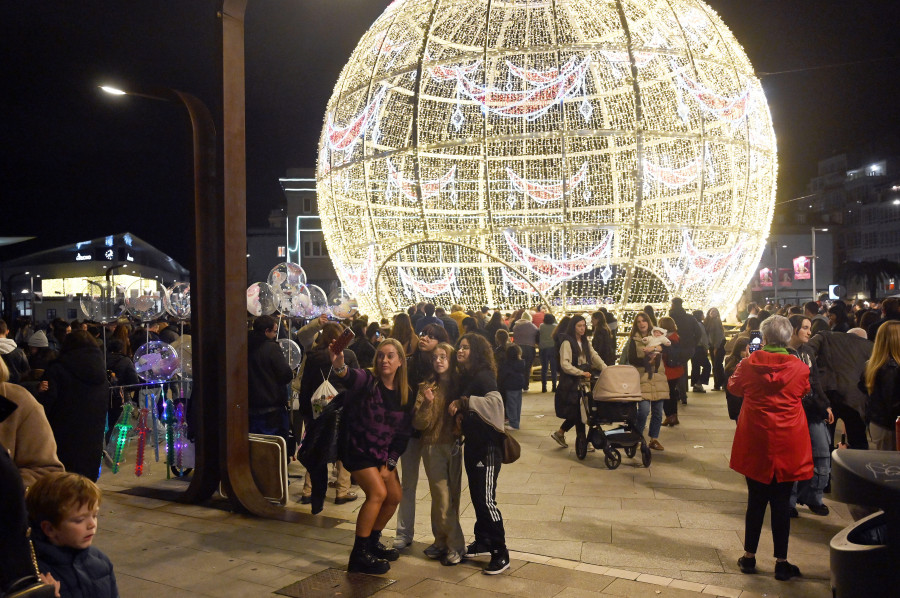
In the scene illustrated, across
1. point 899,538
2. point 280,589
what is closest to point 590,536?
point 280,589

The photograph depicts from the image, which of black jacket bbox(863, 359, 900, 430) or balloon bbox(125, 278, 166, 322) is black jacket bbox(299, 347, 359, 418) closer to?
black jacket bbox(863, 359, 900, 430)

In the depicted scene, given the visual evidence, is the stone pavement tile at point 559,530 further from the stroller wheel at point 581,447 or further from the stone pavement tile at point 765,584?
the stroller wheel at point 581,447

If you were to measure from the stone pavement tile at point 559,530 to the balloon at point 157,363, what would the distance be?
4733 mm

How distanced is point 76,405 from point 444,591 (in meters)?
3.59

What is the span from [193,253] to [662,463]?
514 cm

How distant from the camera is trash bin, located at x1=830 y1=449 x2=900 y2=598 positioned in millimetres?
2773

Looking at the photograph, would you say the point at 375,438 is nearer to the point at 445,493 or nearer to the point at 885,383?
the point at 445,493

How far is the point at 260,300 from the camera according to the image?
35.5 feet

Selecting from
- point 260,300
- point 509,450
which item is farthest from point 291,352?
point 509,450

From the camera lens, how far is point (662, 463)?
8.13 m

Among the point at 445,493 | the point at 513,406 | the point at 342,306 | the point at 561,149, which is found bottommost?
the point at 513,406

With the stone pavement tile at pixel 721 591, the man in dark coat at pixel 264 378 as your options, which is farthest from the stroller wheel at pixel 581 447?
the stone pavement tile at pixel 721 591

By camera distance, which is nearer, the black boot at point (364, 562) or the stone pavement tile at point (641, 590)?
the stone pavement tile at point (641, 590)

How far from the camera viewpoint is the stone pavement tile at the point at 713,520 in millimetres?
5906
